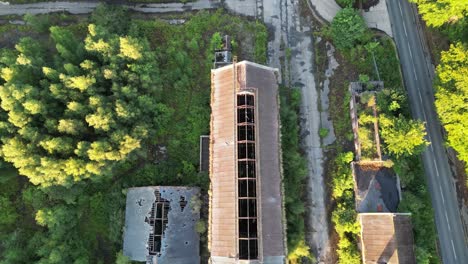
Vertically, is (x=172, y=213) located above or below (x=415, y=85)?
below

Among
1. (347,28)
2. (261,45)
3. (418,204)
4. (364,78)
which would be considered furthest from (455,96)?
(261,45)

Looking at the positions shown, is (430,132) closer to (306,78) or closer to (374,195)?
(374,195)

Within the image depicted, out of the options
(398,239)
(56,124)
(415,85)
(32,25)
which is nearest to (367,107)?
(415,85)

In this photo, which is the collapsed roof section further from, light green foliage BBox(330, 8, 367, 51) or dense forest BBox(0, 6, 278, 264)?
dense forest BBox(0, 6, 278, 264)

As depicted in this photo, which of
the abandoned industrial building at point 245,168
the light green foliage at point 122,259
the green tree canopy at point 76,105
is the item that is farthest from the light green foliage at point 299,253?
the green tree canopy at point 76,105

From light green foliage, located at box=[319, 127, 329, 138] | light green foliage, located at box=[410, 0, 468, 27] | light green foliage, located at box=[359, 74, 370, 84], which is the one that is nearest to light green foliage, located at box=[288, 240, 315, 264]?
light green foliage, located at box=[319, 127, 329, 138]

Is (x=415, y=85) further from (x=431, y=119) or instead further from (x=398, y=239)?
(x=398, y=239)
